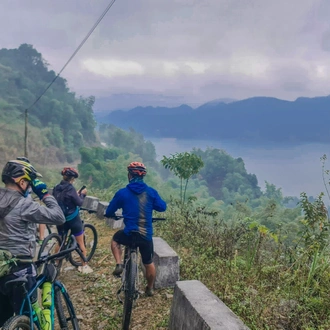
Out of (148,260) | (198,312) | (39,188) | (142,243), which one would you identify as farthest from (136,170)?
(198,312)

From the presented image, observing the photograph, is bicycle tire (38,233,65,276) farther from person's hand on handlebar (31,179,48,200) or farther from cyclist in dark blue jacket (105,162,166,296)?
cyclist in dark blue jacket (105,162,166,296)

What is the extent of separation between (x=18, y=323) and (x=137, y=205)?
2.01 m

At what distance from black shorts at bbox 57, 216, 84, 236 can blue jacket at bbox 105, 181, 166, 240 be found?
168 cm

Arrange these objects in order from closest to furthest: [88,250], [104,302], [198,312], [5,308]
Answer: [5,308]
[198,312]
[104,302]
[88,250]

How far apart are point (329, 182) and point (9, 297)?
4.97m

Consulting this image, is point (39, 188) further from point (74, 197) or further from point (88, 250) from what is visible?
point (88, 250)

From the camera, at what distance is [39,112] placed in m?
77.9

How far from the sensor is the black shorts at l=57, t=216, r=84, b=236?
19.2ft

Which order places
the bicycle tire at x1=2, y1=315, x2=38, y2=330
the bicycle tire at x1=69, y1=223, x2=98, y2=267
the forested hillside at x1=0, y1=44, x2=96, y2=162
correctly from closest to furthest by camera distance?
the bicycle tire at x1=2, y1=315, x2=38, y2=330 → the bicycle tire at x1=69, y1=223, x2=98, y2=267 → the forested hillside at x1=0, y1=44, x2=96, y2=162

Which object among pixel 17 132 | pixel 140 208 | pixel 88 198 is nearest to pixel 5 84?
pixel 17 132

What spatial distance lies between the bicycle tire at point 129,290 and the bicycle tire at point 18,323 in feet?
4.33

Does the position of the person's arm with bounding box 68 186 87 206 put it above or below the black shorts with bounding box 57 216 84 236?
above

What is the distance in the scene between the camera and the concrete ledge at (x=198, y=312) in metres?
3.19

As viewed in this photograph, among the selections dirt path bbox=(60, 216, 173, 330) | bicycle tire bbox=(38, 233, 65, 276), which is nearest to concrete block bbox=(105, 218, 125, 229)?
dirt path bbox=(60, 216, 173, 330)
